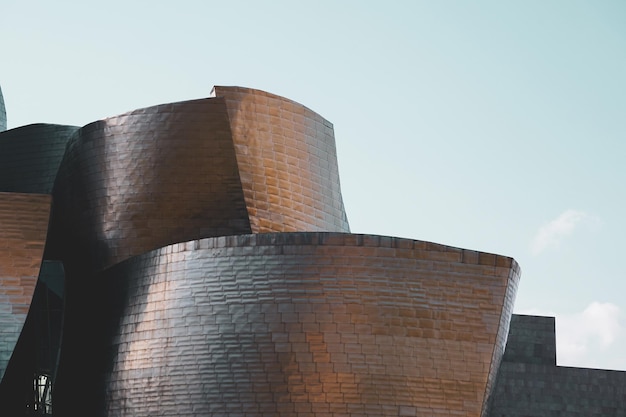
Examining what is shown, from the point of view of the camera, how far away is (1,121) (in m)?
35.7

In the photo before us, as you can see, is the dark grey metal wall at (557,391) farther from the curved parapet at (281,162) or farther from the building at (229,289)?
the curved parapet at (281,162)

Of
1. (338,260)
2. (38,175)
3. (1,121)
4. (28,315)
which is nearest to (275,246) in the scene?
(338,260)

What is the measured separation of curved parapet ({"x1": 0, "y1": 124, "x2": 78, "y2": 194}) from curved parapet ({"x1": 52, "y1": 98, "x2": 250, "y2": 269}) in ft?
9.22

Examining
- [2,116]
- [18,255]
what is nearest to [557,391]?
[18,255]

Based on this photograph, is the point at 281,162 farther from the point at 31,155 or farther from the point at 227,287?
the point at 31,155

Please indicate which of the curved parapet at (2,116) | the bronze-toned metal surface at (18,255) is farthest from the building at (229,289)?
the curved parapet at (2,116)

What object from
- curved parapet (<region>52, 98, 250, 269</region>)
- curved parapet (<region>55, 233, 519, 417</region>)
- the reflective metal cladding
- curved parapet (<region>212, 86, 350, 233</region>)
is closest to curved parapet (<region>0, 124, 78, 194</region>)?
the reflective metal cladding

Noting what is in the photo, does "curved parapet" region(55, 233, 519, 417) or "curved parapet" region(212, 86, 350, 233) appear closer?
"curved parapet" region(55, 233, 519, 417)

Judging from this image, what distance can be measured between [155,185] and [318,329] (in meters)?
6.09

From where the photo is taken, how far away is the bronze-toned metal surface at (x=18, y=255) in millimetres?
24922

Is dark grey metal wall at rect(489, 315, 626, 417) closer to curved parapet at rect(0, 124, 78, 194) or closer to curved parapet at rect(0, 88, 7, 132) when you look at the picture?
curved parapet at rect(0, 124, 78, 194)

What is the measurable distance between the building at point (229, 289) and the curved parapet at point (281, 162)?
4cm

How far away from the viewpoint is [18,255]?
994 inches

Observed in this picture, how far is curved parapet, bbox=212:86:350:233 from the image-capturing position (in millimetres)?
25938
